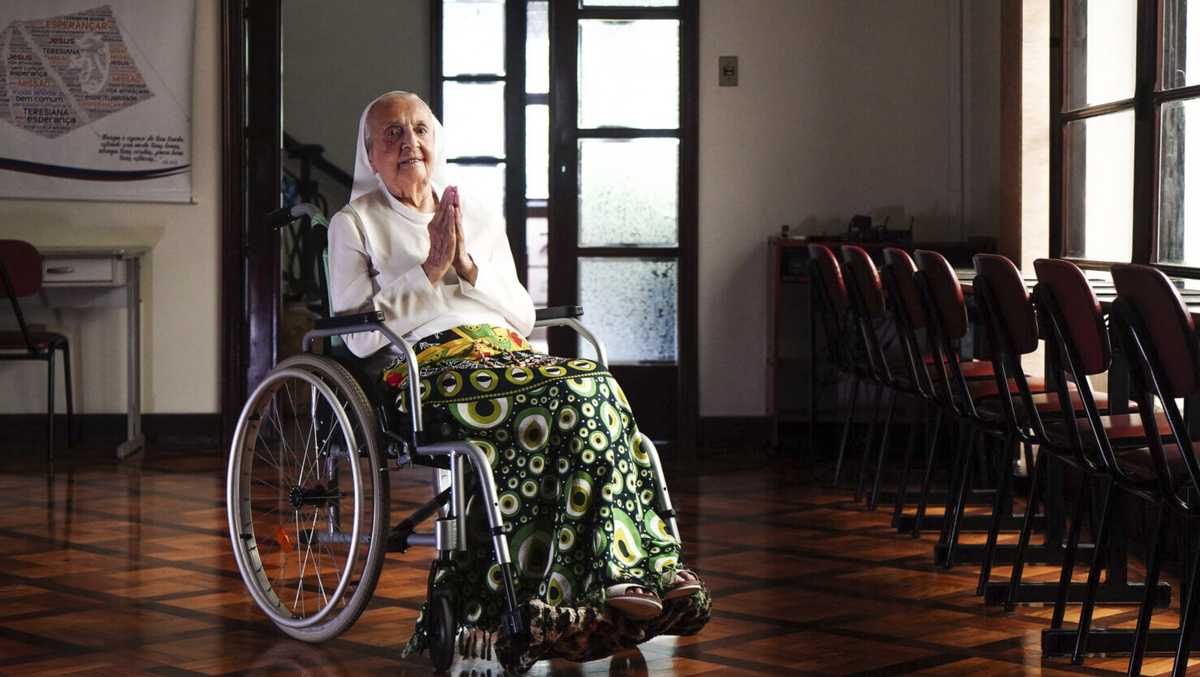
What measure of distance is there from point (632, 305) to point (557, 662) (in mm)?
3605

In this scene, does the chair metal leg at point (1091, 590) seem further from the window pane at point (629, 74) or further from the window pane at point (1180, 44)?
the window pane at point (629, 74)

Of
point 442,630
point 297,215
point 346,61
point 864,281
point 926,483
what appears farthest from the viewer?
point 346,61

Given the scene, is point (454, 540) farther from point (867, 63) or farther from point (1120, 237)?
point (867, 63)

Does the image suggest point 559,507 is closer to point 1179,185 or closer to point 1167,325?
point 1167,325

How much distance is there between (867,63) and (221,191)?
2.83 m

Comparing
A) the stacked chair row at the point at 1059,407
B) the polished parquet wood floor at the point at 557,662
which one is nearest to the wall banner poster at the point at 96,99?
the polished parquet wood floor at the point at 557,662

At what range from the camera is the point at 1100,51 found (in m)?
5.29

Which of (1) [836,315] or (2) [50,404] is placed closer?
(1) [836,315]

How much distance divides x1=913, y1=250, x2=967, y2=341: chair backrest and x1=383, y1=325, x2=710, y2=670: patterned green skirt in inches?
46.4

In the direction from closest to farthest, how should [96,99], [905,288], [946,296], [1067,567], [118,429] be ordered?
[1067,567], [946,296], [905,288], [96,99], [118,429]

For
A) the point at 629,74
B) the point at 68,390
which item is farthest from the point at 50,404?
the point at 629,74

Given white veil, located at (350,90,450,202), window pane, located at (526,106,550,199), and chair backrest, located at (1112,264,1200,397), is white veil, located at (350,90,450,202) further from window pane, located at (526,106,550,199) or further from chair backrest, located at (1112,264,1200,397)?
window pane, located at (526,106,550,199)

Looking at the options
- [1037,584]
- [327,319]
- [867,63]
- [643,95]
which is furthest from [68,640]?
[867,63]

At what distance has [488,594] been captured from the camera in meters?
2.96
